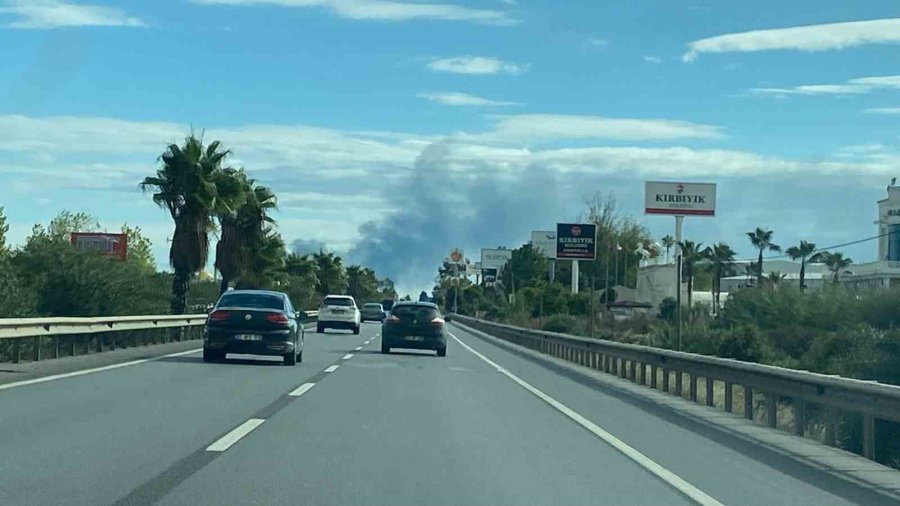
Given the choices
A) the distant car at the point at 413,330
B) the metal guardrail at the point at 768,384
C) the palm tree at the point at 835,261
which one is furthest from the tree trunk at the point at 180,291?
the palm tree at the point at 835,261

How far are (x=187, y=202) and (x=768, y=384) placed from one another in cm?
3365

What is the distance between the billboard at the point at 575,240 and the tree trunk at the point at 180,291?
149 feet

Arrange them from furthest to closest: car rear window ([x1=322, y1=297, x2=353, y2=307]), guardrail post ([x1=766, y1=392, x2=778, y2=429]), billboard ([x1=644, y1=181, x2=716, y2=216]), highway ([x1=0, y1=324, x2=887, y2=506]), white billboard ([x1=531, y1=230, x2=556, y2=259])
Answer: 1. white billboard ([x1=531, y1=230, x2=556, y2=259])
2. billboard ([x1=644, y1=181, x2=716, y2=216])
3. car rear window ([x1=322, y1=297, x2=353, y2=307])
4. guardrail post ([x1=766, y1=392, x2=778, y2=429])
5. highway ([x1=0, y1=324, x2=887, y2=506])

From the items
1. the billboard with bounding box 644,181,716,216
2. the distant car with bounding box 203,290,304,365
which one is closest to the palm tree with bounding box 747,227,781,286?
the billboard with bounding box 644,181,716,216

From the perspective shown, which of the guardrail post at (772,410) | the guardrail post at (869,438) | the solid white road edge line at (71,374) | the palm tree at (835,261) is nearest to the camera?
the guardrail post at (869,438)

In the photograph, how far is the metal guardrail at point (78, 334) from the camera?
74.7 ft

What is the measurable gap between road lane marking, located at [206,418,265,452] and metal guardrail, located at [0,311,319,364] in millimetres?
8345

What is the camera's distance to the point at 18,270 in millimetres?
35562

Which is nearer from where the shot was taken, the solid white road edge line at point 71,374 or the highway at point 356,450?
the highway at point 356,450

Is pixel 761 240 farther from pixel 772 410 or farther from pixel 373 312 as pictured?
pixel 772 410

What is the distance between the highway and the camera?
31.4 feet

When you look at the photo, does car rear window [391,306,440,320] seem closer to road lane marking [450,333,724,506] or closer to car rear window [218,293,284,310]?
car rear window [218,293,284,310]

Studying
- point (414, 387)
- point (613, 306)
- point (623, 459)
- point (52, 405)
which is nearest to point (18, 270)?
point (414, 387)

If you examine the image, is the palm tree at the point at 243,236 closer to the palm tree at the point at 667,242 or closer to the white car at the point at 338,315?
the white car at the point at 338,315
